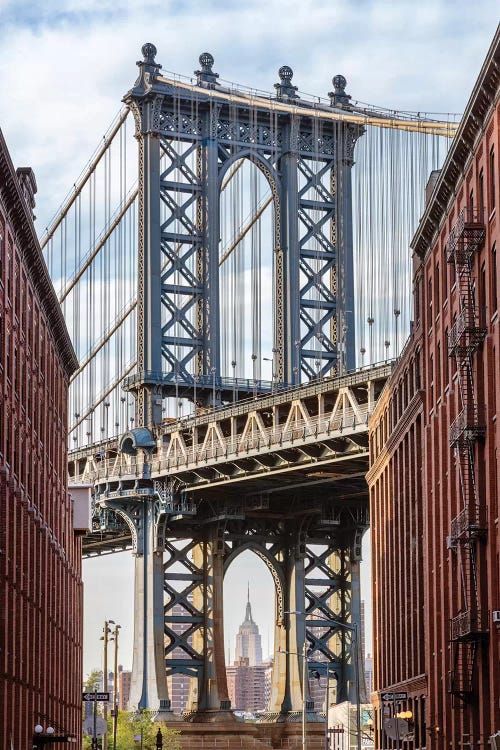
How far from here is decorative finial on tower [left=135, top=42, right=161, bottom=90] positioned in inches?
4584

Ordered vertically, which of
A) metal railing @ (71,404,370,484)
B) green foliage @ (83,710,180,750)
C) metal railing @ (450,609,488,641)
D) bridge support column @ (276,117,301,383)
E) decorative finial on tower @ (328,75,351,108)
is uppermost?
decorative finial on tower @ (328,75,351,108)

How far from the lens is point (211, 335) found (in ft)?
378

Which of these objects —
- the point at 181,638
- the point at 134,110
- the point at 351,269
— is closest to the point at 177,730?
the point at 181,638

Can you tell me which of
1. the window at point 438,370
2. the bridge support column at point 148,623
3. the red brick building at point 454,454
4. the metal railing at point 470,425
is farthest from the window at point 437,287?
the bridge support column at point 148,623

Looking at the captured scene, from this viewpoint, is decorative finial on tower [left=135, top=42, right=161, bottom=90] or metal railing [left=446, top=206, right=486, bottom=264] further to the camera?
decorative finial on tower [left=135, top=42, right=161, bottom=90]

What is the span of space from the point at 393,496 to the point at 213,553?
41417 mm

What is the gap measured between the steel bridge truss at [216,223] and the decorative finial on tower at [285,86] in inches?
5.6

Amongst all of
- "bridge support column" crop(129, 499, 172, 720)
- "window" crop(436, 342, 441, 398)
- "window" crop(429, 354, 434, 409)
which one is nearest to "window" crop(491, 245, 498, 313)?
"window" crop(436, 342, 441, 398)

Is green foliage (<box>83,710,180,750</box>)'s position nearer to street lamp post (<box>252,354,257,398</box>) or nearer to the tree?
the tree

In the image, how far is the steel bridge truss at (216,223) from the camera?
115 m

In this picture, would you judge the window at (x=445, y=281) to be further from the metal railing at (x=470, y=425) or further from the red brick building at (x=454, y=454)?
the metal railing at (x=470, y=425)

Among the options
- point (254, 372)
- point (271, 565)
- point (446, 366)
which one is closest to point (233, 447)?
point (254, 372)

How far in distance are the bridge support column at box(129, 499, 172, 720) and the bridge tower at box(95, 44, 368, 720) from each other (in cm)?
9

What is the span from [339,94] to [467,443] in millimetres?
66409
